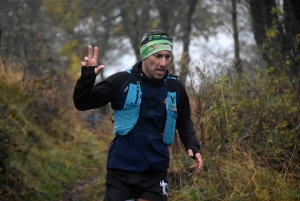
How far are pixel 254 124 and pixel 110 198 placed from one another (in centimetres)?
329

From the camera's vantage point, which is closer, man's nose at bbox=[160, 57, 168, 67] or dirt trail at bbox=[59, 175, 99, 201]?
man's nose at bbox=[160, 57, 168, 67]

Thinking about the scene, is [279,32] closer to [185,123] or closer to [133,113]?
[185,123]

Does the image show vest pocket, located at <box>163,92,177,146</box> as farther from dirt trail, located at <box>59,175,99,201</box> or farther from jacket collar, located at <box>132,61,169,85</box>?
dirt trail, located at <box>59,175,99,201</box>

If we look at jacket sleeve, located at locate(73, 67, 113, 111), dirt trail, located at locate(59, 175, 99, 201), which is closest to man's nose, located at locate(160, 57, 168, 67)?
jacket sleeve, located at locate(73, 67, 113, 111)

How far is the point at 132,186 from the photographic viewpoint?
472cm

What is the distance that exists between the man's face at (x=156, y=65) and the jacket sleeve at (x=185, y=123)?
0.25 metres

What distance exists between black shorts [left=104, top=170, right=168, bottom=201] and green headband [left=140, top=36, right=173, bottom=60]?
3.09ft

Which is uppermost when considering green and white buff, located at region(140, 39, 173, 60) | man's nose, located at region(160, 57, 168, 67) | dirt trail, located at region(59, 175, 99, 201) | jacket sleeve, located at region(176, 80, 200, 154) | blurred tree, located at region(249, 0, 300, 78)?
blurred tree, located at region(249, 0, 300, 78)

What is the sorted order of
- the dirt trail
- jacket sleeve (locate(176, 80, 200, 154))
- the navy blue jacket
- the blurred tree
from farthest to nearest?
the dirt trail
the blurred tree
jacket sleeve (locate(176, 80, 200, 154))
the navy blue jacket

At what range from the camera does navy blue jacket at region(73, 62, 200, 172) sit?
4695mm

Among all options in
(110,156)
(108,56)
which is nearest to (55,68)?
(110,156)

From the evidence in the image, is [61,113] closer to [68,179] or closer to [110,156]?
[68,179]

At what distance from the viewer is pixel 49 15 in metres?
28.6

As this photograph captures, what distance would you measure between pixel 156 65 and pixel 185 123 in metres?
0.62
